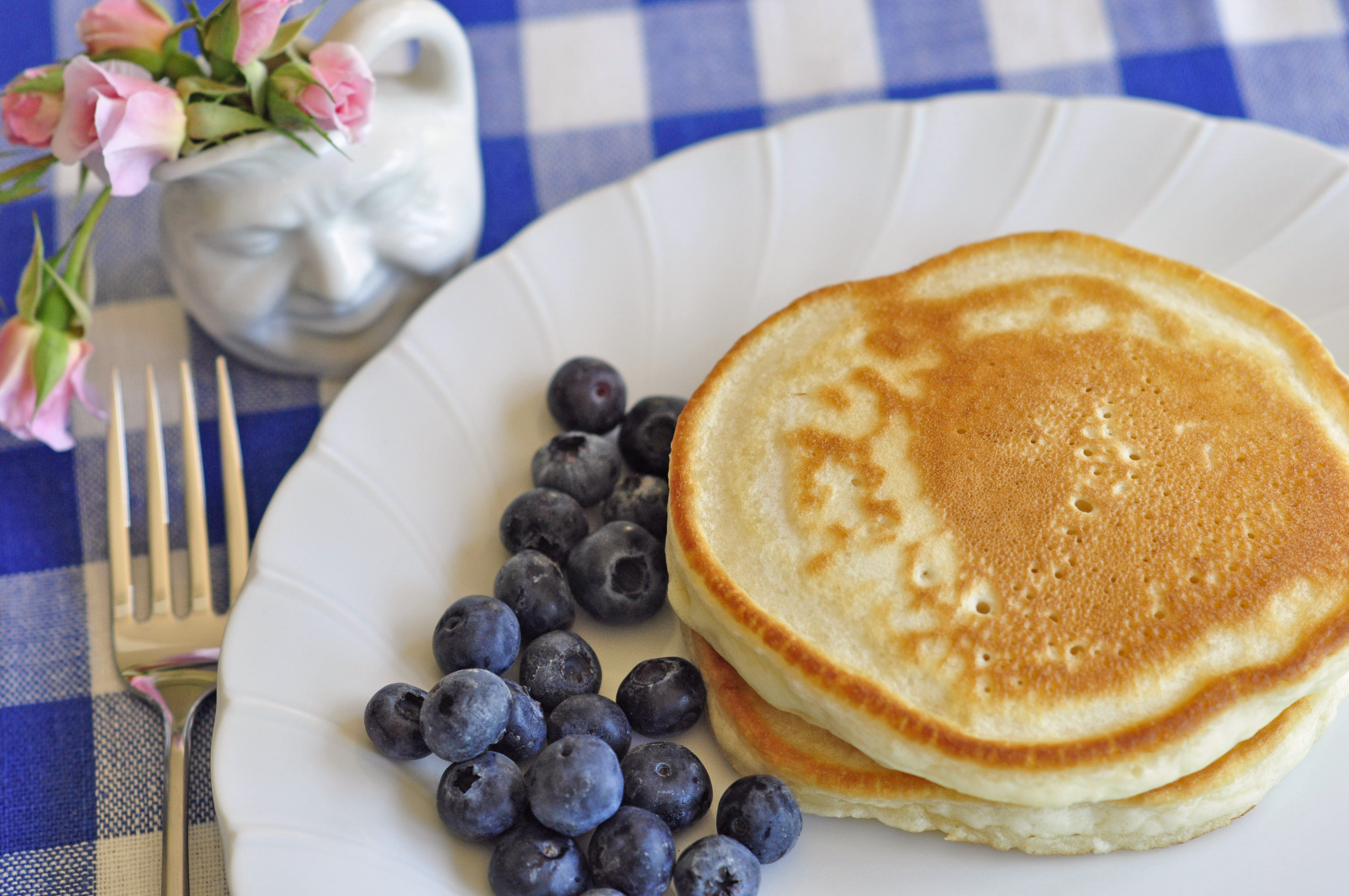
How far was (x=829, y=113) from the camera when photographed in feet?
5.91

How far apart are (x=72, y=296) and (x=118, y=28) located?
1.18 feet

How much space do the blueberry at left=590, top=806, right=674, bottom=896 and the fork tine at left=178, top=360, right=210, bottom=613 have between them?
2.33 ft

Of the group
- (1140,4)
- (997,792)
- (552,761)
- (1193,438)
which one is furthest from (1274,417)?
(1140,4)

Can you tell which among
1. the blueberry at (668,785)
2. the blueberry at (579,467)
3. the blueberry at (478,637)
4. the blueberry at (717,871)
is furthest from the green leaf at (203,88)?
the blueberry at (717,871)

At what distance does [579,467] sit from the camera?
150 centimetres

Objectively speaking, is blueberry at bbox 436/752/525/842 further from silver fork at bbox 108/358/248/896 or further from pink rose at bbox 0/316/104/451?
pink rose at bbox 0/316/104/451

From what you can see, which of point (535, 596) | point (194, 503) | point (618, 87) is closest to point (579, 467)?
point (535, 596)

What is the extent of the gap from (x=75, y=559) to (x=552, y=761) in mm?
938

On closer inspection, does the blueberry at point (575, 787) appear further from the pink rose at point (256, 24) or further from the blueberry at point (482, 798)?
the pink rose at point (256, 24)

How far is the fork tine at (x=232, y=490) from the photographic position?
60.7 inches

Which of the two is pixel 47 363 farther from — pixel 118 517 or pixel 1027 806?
pixel 1027 806

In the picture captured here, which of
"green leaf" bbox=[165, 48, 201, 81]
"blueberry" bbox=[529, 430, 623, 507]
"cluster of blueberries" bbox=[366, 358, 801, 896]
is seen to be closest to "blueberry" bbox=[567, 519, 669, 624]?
"cluster of blueberries" bbox=[366, 358, 801, 896]

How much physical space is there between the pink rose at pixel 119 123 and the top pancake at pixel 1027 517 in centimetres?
76

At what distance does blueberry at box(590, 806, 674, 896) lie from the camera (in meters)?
1.14
